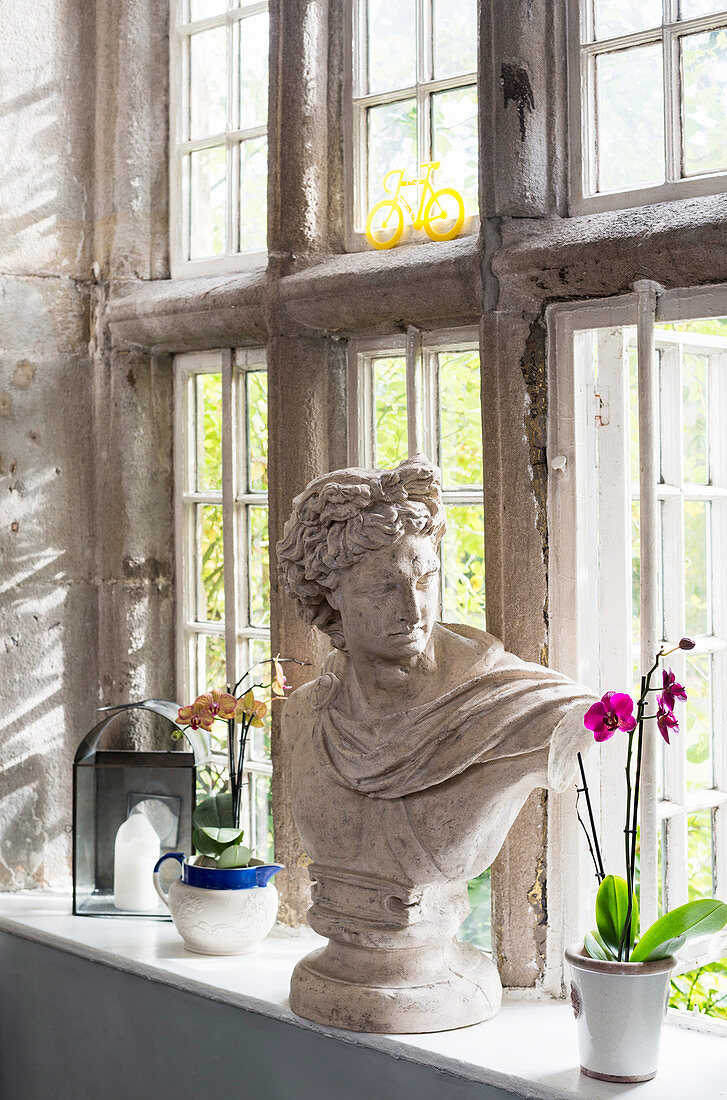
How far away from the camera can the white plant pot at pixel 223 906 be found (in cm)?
286

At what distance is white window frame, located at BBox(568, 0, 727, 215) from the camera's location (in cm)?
249

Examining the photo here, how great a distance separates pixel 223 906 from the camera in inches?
113

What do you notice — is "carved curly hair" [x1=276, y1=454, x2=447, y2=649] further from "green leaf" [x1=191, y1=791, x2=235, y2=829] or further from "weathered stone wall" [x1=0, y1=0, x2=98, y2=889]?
"weathered stone wall" [x1=0, y1=0, x2=98, y2=889]

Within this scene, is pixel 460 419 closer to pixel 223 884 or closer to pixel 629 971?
pixel 223 884

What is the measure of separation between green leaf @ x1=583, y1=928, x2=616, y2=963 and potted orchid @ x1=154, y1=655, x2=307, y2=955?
0.88m

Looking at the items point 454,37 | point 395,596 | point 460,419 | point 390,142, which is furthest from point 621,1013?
point 454,37

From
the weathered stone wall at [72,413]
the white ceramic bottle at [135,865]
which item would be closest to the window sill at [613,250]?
the weathered stone wall at [72,413]

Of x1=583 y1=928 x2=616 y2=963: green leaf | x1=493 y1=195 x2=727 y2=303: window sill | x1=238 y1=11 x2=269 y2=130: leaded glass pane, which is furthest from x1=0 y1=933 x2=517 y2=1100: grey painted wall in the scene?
x1=238 y1=11 x2=269 y2=130: leaded glass pane

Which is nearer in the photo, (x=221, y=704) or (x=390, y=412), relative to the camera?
(x=221, y=704)

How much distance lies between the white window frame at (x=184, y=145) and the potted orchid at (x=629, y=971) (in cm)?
184

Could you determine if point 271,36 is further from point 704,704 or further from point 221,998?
point 221,998

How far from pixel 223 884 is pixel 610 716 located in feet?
3.79

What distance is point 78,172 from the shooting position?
11.7 feet

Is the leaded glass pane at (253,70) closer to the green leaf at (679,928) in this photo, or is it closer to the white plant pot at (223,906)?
the white plant pot at (223,906)
